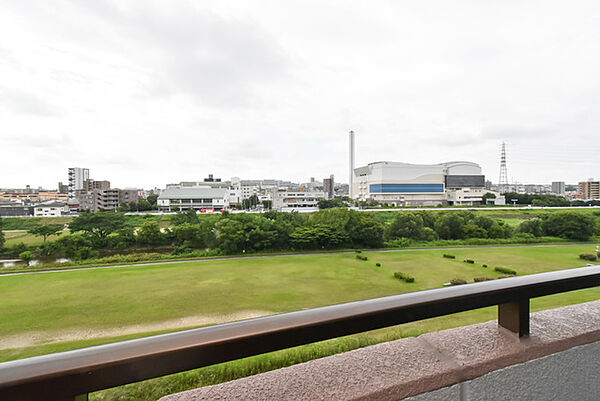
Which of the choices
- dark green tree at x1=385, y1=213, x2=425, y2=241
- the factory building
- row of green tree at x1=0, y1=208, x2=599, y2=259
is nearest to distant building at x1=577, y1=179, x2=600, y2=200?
row of green tree at x1=0, y1=208, x2=599, y2=259

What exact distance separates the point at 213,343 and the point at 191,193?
25157mm

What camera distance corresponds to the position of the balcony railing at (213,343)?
0.73ft

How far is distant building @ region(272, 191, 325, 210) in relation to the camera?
24938 mm

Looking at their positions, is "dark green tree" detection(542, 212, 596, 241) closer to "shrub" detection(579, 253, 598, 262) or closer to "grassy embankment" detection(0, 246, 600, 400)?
"grassy embankment" detection(0, 246, 600, 400)

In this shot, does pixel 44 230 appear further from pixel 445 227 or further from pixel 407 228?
pixel 445 227

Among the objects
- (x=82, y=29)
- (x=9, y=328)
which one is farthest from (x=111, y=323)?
(x=82, y=29)

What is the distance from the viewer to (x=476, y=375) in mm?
451

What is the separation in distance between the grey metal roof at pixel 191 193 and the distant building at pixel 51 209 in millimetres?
7375

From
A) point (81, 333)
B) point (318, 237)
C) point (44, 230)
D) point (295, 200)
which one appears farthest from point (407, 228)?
point (44, 230)

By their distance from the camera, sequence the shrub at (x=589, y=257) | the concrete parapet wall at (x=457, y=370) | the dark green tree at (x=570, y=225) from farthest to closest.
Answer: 1. the dark green tree at (x=570, y=225)
2. the shrub at (x=589, y=257)
3. the concrete parapet wall at (x=457, y=370)

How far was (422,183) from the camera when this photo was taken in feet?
105

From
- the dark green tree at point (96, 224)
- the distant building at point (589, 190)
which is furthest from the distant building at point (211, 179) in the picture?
the distant building at point (589, 190)

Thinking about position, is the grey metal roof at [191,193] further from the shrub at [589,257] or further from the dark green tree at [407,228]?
the shrub at [589,257]

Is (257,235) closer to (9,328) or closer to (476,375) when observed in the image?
(9,328)
